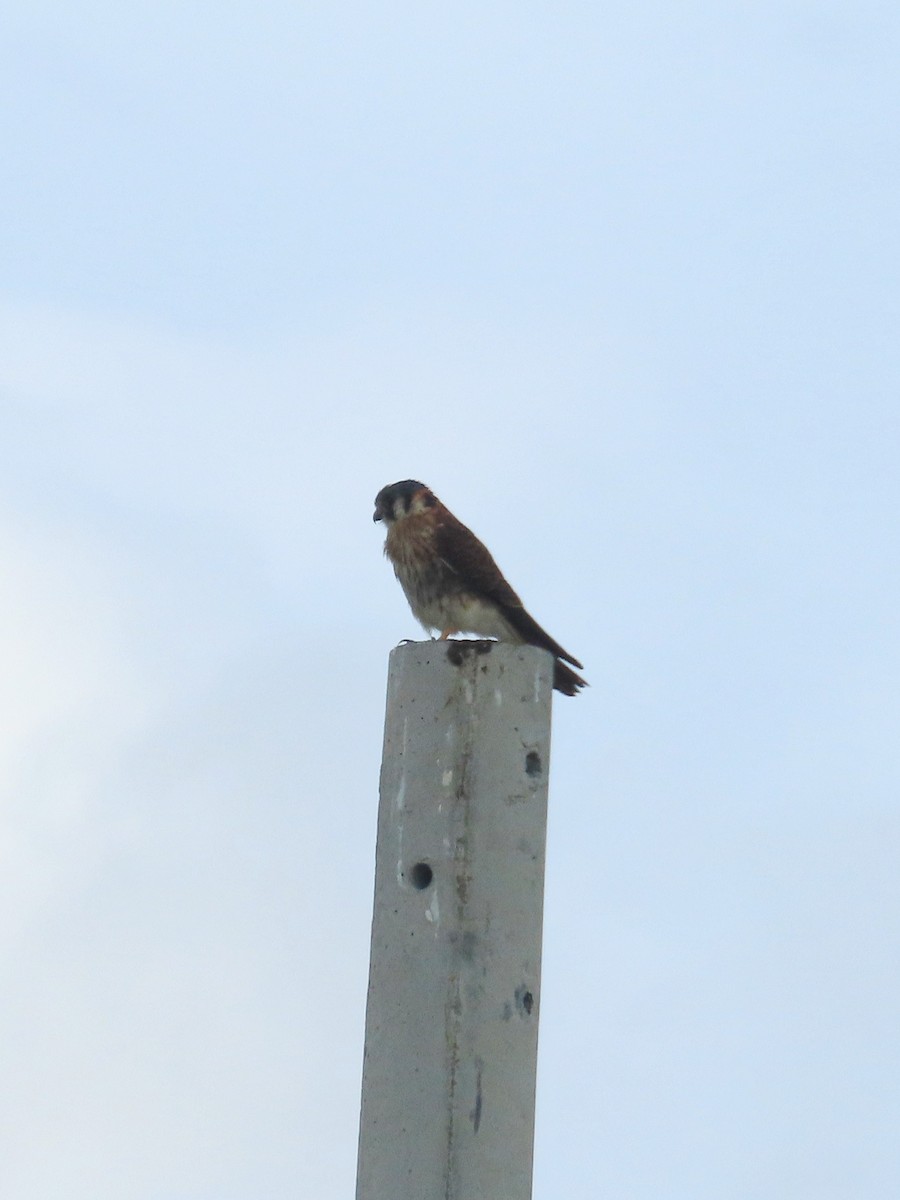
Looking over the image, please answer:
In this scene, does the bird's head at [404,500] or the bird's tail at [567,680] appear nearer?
the bird's tail at [567,680]

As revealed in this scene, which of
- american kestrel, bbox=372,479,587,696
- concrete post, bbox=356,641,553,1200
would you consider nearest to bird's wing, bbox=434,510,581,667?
american kestrel, bbox=372,479,587,696

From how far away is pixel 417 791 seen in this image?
527 cm

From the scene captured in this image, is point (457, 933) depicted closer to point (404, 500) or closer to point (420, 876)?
point (420, 876)

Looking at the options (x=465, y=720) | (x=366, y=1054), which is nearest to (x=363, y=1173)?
(x=366, y=1054)

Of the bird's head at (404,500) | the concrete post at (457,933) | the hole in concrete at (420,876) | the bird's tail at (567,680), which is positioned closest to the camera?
the concrete post at (457,933)

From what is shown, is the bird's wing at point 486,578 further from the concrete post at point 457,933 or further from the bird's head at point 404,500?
the concrete post at point 457,933

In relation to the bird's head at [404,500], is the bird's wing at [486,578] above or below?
below

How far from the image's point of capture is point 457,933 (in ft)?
16.8

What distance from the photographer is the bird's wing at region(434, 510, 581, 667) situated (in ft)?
22.9

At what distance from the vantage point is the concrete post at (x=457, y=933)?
5.01 m

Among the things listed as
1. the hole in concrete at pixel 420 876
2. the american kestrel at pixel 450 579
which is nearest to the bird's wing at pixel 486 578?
the american kestrel at pixel 450 579

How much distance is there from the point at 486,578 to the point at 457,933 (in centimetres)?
209

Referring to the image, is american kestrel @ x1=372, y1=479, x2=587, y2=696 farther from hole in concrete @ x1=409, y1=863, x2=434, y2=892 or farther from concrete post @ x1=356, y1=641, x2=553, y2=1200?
hole in concrete @ x1=409, y1=863, x2=434, y2=892

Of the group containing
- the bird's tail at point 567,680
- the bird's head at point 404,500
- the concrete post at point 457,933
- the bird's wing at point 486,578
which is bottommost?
the concrete post at point 457,933
